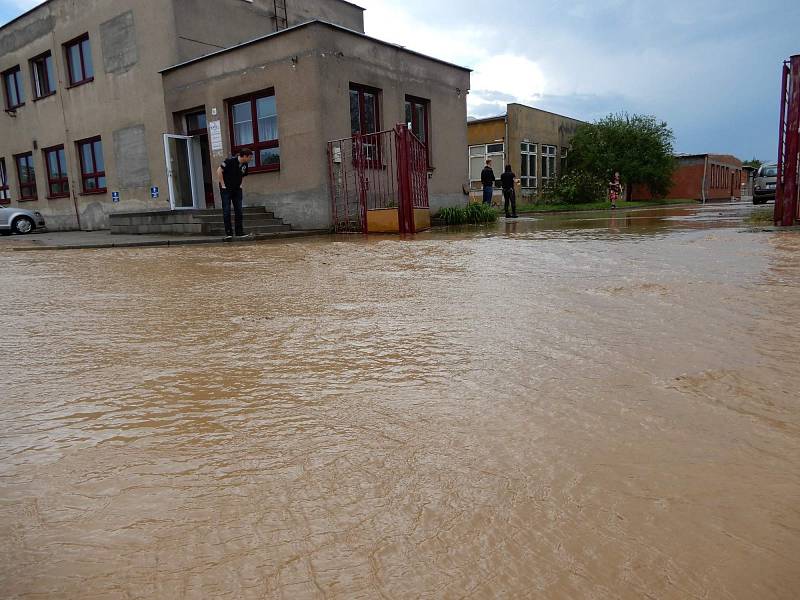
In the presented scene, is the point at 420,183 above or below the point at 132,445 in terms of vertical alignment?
above

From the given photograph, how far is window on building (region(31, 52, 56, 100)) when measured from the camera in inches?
717

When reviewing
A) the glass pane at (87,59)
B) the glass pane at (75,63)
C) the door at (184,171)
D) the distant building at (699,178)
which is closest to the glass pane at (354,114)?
the door at (184,171)

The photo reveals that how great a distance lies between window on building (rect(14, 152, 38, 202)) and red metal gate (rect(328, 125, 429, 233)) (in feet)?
45.8

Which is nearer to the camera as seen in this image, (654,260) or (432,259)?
(654,260)

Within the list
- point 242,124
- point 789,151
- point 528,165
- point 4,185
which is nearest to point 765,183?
point 528,165

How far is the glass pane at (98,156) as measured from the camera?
1711 cm

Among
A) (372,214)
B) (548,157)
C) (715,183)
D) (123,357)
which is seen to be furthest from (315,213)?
(715,183)

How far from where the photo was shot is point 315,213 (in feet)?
40.0

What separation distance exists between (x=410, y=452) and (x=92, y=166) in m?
19.2

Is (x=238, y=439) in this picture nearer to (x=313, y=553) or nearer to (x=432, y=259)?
(x=313, y=553)

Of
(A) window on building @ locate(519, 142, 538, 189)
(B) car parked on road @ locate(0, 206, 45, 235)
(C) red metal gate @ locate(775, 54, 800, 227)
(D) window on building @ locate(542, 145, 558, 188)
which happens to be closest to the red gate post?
(C) red metal gate @ locate(775, 54, 800, 227)

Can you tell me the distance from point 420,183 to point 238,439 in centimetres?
1045

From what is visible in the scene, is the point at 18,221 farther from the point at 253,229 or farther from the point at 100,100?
the point at 253,229

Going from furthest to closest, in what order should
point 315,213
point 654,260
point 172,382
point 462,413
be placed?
point 315,213 → point 654,260 → point 172,382 → point 462,413
